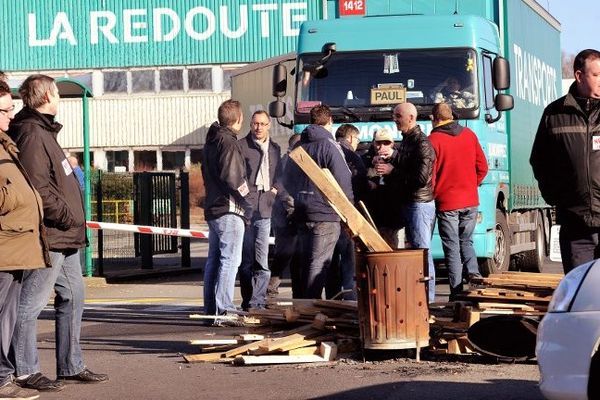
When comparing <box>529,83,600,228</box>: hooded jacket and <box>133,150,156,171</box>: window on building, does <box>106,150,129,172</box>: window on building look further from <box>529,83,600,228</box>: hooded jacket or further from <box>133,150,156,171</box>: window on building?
<box>529,83,600,228</box>: hooded jacket

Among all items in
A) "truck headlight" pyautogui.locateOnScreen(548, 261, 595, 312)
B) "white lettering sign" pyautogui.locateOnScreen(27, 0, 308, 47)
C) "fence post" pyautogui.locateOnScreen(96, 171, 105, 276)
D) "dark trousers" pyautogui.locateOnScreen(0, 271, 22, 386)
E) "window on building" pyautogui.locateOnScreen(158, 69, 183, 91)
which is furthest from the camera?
"window on building" pyautogui.locateOnScreen(158, 69, 183, 91)

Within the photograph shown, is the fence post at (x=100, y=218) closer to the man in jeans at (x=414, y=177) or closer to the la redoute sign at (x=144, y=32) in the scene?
the man in jeans at (x=414, y=177)

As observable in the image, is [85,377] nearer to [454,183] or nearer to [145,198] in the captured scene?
[454,183]

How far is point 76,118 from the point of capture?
56.2m

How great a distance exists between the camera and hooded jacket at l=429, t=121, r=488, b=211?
1316 cm

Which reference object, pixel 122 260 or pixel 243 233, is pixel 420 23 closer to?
pixel 243 233

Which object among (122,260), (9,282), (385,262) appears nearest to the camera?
(9,282)

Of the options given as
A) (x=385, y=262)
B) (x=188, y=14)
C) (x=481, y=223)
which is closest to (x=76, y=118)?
(x=188, y=14)

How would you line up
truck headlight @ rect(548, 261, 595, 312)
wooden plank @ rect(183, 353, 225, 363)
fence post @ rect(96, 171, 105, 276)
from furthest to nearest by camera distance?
fence post @ rect(96, 171, 105, 276)
wooden plank @ rect(183, 353, 225, 363)
truck headlight @ rect(548, 261, 595, 312)

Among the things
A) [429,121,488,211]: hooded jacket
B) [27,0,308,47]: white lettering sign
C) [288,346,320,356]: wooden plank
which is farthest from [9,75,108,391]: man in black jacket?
[27,0,308,47]: white lettering sign

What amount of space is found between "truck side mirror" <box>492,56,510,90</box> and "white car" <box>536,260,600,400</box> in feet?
33.8

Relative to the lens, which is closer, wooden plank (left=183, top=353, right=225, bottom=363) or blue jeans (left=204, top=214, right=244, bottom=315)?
wooden plank (left=183, top=353, right=225, bottom=363)

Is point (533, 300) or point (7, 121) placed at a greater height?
point (7, 121)

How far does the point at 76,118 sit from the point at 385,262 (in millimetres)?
47424
